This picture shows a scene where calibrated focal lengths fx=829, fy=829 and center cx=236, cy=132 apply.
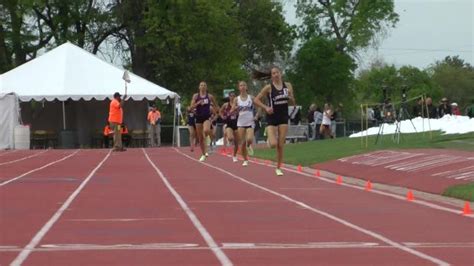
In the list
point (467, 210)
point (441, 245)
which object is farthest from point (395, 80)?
point (441, 245)

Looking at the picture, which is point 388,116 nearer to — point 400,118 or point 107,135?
point 400,118

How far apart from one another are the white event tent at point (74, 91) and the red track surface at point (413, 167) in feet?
66.8

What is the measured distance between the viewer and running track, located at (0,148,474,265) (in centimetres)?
802

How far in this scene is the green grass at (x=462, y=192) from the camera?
42.3 ft

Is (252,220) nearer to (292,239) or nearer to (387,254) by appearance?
(292,239)

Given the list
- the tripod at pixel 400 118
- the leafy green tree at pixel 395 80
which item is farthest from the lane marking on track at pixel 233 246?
the leafy green tree at pixel 395 80

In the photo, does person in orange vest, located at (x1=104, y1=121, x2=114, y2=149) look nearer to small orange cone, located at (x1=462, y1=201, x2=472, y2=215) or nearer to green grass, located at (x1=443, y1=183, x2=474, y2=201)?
green grass, located at (x1=443, y1=183, x2=474, y2=201)

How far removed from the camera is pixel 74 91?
A: 39.1 meters

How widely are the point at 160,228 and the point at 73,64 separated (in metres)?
32.5

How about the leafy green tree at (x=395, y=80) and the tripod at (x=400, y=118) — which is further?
the leafy green tree at (x=395, y=80)

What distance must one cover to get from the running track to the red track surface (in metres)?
1.31

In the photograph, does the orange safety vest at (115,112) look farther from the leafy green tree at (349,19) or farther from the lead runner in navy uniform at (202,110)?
the leafy green tree at (349,19)

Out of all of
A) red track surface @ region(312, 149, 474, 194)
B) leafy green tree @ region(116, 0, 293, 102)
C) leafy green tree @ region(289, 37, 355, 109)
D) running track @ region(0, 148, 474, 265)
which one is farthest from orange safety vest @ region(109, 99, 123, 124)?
leafy green tree @ region(289, 37, 355, 109)

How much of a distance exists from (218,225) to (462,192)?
4.96 meters
